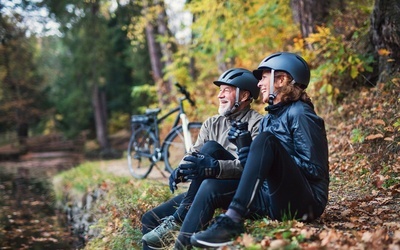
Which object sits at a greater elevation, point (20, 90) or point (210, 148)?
point (20, 90)

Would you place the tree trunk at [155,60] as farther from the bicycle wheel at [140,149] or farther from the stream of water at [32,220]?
the bicycle wheel at [140,149]

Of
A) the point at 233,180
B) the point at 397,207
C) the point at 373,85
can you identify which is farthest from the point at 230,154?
the point at 373,85

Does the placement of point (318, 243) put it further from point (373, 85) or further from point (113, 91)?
point (113, 91)

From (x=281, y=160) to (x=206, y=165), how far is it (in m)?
0.59

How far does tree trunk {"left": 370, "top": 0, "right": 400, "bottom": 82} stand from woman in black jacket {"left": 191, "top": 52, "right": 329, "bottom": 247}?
349cm

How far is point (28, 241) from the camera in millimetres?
6930

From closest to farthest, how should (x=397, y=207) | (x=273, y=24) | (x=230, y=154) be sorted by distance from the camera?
(x=230, y=154), (x=397, y=207), (x=273, y=24)

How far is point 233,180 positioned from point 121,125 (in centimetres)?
3023

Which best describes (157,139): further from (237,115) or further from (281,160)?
(281,160)

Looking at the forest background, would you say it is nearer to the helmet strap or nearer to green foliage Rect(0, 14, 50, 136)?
the helmet strap

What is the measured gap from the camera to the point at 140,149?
8789 millimetres

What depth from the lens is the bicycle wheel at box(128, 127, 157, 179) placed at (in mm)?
8352

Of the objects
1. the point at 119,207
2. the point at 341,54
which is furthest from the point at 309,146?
the point at 341,54

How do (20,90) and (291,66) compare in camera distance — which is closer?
(291,66)
